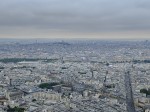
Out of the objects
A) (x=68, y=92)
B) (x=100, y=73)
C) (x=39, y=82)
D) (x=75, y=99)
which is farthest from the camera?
(x=100, y=73)

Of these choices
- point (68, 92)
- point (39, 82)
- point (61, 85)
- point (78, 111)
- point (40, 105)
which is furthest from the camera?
point (39, 82)

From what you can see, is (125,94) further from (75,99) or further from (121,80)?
(121,80)

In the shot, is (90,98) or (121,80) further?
(121,80)

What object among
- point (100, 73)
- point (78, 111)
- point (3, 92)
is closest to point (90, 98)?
point (78, 111)

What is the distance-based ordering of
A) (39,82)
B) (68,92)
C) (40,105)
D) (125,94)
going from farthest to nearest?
1. (39,82)
2. (68,92)
3. (125,94)
4. (40,105)

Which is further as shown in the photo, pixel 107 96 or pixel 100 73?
pixel 100 73

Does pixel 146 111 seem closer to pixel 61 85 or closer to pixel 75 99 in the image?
pixel 75 99

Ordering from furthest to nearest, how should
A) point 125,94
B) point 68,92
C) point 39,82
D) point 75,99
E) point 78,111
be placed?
point 39,82
point 68,92
point 125,94
point 75,99
point 78,111

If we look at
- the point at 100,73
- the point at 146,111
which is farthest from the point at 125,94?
the point at 100,73
